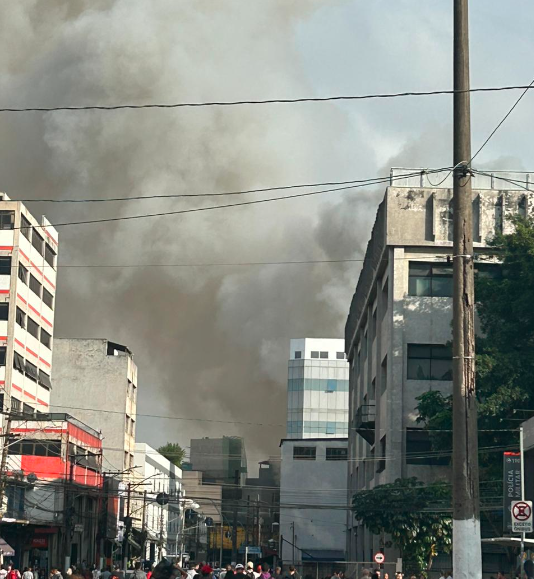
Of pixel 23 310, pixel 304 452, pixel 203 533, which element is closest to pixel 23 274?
pixel 23 310

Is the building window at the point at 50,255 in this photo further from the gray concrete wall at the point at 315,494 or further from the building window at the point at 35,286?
the gray concrete wall at the point at 315,494

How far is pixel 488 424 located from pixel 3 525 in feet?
105

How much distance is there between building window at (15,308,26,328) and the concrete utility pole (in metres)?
69.0

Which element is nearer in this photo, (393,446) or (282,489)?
(393,446)

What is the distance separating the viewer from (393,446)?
55.8 meters

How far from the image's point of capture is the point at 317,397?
187125 mm

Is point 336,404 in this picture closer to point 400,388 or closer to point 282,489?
point 282,489

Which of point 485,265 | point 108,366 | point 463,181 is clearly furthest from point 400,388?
point 108,366

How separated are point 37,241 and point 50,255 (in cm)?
468

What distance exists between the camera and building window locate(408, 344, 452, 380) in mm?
56875

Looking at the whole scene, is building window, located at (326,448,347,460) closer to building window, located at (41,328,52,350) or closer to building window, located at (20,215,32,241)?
building window, located at (41,328,52,350)

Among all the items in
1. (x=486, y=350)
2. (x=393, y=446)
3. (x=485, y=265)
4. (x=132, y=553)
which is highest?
(x=485, y=265)

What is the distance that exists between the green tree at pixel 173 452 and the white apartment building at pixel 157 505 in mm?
22005

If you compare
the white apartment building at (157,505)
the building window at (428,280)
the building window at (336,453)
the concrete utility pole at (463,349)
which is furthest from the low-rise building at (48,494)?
the concrete utility pole at (463,349)
